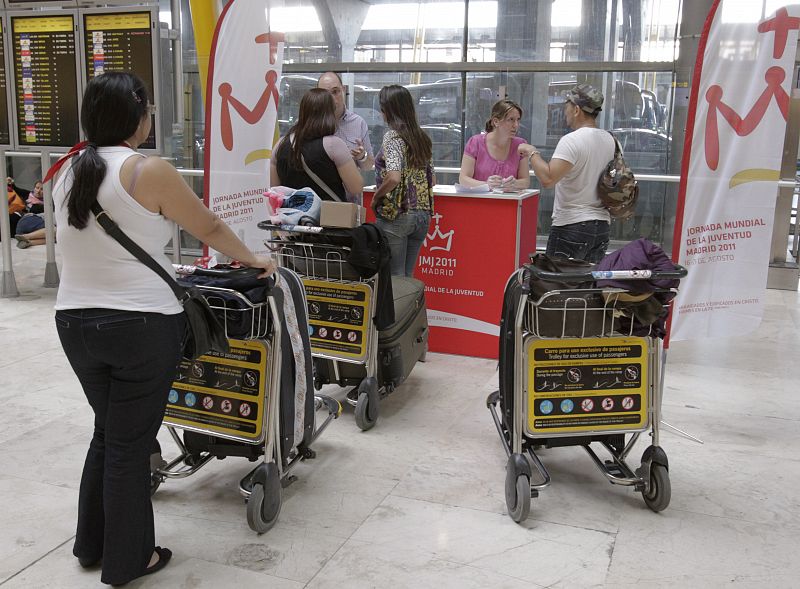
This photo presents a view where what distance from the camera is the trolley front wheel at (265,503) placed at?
2.81m

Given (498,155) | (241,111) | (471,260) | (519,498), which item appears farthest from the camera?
(498,155)

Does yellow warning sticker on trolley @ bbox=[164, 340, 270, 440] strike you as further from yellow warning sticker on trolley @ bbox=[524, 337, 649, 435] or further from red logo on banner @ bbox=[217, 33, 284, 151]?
red logo on banner @ bbox=[217, 33, 284, 151]

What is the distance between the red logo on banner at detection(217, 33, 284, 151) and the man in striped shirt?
31 centimetres

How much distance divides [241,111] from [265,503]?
2.70 metres

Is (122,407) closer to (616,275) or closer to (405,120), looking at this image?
(616,275)

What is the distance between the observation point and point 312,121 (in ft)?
13.5

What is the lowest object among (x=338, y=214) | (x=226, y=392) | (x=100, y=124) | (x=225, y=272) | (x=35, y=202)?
(x=226, y=392)

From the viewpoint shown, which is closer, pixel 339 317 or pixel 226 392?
pixel 226 392

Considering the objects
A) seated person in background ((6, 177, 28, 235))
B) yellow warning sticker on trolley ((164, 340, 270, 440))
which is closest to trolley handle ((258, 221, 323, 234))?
yellow warning sticker on trolley ((164, 340, 270, 440))

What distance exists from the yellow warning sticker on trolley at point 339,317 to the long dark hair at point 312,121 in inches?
29.2

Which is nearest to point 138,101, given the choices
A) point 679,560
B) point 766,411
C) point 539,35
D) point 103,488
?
point 103,488

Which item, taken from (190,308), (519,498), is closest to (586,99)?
(519,498)

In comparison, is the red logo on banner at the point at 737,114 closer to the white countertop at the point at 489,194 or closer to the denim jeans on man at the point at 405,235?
the white countertop at the point at 489,194

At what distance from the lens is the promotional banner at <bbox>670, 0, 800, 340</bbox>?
12.6 feet
